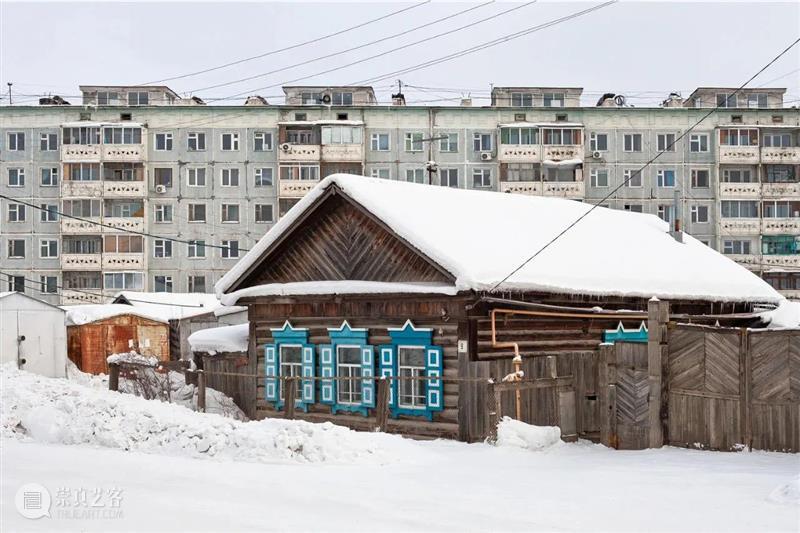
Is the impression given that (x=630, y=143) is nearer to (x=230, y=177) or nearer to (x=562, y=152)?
(x=562, y=152)

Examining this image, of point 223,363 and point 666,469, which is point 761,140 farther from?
point 666,469

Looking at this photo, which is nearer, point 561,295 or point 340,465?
point 340,465

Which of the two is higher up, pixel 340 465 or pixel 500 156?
pixel 500 156

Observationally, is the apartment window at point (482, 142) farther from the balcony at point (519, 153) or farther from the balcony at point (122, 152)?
the balcony at point (122, 152)

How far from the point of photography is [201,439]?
52.2 ft

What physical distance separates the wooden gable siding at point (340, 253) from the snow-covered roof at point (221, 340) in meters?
3.19

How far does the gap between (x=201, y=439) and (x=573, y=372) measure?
7.05 m

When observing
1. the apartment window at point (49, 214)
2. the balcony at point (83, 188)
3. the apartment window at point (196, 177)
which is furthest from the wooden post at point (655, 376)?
the apartment window at point (49, 214)

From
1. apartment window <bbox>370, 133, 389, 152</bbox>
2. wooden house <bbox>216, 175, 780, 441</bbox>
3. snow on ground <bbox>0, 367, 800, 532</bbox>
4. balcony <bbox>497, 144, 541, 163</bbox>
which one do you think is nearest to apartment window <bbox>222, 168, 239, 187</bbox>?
apartment window <bbox>370, 133, 389, 152</bbox>

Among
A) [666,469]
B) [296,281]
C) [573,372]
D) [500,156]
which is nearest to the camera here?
[666,469]

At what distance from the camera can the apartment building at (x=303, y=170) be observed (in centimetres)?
6856

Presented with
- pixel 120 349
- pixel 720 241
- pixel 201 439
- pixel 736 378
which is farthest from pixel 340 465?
pixel 720 241

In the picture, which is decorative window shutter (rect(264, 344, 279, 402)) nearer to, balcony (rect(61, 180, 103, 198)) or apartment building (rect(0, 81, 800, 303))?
apartment building (rect(0, 81, 800, 303))

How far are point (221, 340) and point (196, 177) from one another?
43030 millimetres
